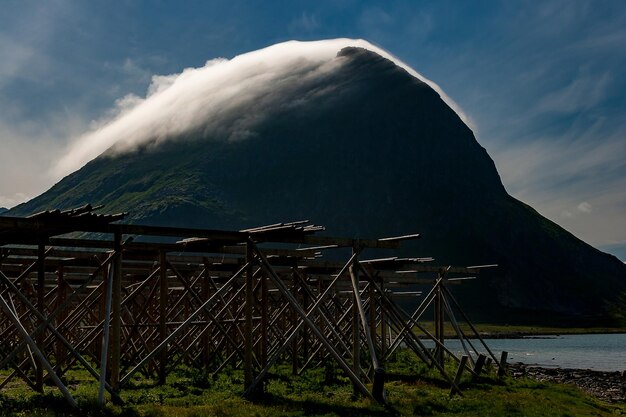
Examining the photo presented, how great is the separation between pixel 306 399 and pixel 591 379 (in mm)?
31072

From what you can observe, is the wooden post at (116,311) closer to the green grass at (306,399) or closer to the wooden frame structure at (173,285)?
the wooden frame structure at (173,285)

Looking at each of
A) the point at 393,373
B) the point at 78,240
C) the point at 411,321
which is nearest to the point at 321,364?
the point at 393,373

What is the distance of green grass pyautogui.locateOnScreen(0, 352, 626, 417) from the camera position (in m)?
15.6

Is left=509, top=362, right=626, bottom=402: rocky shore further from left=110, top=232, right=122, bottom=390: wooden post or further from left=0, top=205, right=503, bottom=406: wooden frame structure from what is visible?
left=110, top=232, right=122, bottom=390: wooden post

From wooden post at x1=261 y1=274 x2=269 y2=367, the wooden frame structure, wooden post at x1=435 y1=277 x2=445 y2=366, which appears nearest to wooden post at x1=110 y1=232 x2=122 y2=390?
the wooden frame structure

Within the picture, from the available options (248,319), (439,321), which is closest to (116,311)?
(248,319)

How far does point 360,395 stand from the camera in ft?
62.9

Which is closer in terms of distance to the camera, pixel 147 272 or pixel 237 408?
pixel 237 408

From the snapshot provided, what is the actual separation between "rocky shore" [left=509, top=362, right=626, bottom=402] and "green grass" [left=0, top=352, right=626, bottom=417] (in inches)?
267

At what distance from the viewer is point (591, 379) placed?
42.2 metres

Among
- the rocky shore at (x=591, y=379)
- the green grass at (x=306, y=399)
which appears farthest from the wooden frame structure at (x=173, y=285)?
the rocky shore at (x=591, y=379)

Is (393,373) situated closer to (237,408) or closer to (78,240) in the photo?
(237,408)

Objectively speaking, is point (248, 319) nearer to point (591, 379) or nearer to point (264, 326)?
point (264, 326)

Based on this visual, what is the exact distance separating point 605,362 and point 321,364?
4101 cm
